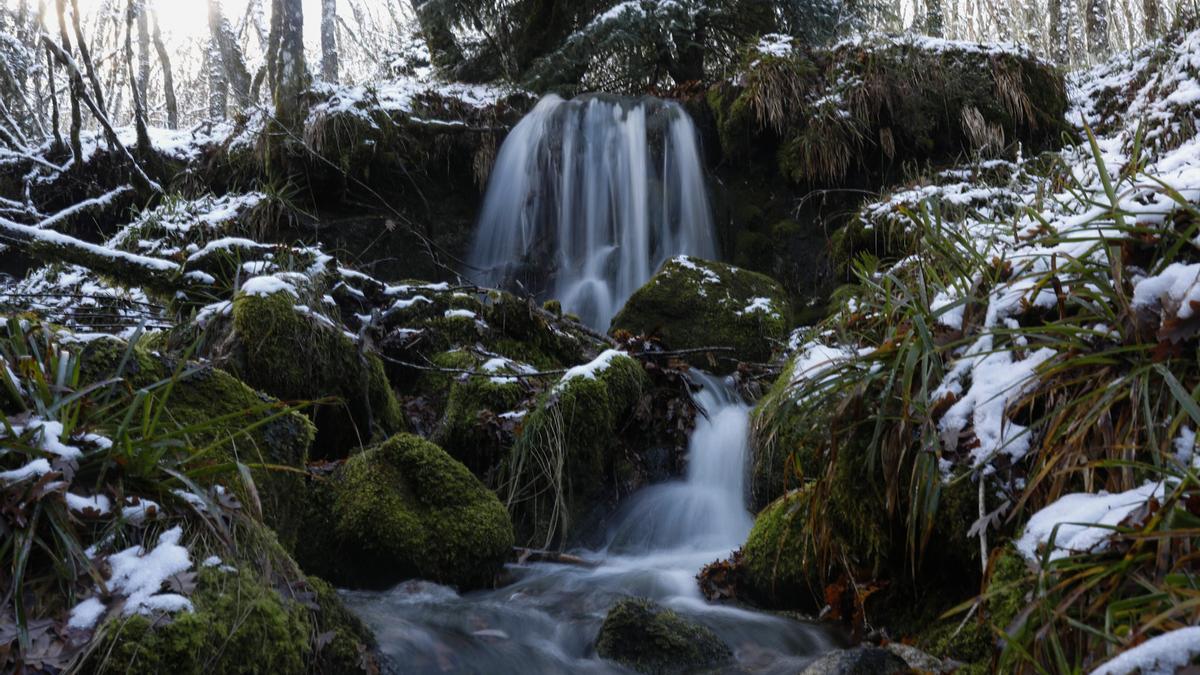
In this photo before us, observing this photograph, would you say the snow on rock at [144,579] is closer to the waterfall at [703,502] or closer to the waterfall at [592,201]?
the waterfall at [703,502]

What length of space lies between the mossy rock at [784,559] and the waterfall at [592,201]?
5662mm

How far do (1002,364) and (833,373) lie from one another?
1.72 ft

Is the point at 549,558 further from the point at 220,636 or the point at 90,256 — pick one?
the point at 90,256

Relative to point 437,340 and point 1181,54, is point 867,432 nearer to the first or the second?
point 437,340

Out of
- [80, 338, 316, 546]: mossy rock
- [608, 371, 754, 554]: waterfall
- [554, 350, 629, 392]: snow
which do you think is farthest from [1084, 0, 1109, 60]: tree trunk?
[80, 338, 316, 546]: mossy rock

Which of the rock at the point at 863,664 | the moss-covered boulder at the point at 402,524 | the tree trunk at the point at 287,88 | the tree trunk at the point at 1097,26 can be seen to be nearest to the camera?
the rock at the point at 863,664

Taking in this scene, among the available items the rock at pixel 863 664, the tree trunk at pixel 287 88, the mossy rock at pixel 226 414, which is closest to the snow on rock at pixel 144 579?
the mossy rock at pixel 226 414

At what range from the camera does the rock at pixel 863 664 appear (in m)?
2.40

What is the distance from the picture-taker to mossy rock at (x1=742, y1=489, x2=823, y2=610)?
10.4 ft

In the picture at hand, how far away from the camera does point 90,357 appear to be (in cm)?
291

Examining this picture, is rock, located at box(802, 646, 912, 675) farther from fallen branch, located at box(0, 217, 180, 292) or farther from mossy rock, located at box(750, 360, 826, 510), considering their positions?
fallen branch, located at box(0, 217, 180, 292)

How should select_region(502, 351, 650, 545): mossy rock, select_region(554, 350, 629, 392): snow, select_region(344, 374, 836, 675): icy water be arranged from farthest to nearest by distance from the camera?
select_region(554, 350, 629, 392): snow < select_region(502, 351, 650, 545): mossy rock < select_region(344, 374, 836, 675): icy water

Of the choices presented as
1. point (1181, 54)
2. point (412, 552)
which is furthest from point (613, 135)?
point (412, 552)

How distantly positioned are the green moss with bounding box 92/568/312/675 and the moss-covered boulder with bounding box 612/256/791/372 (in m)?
4.76
